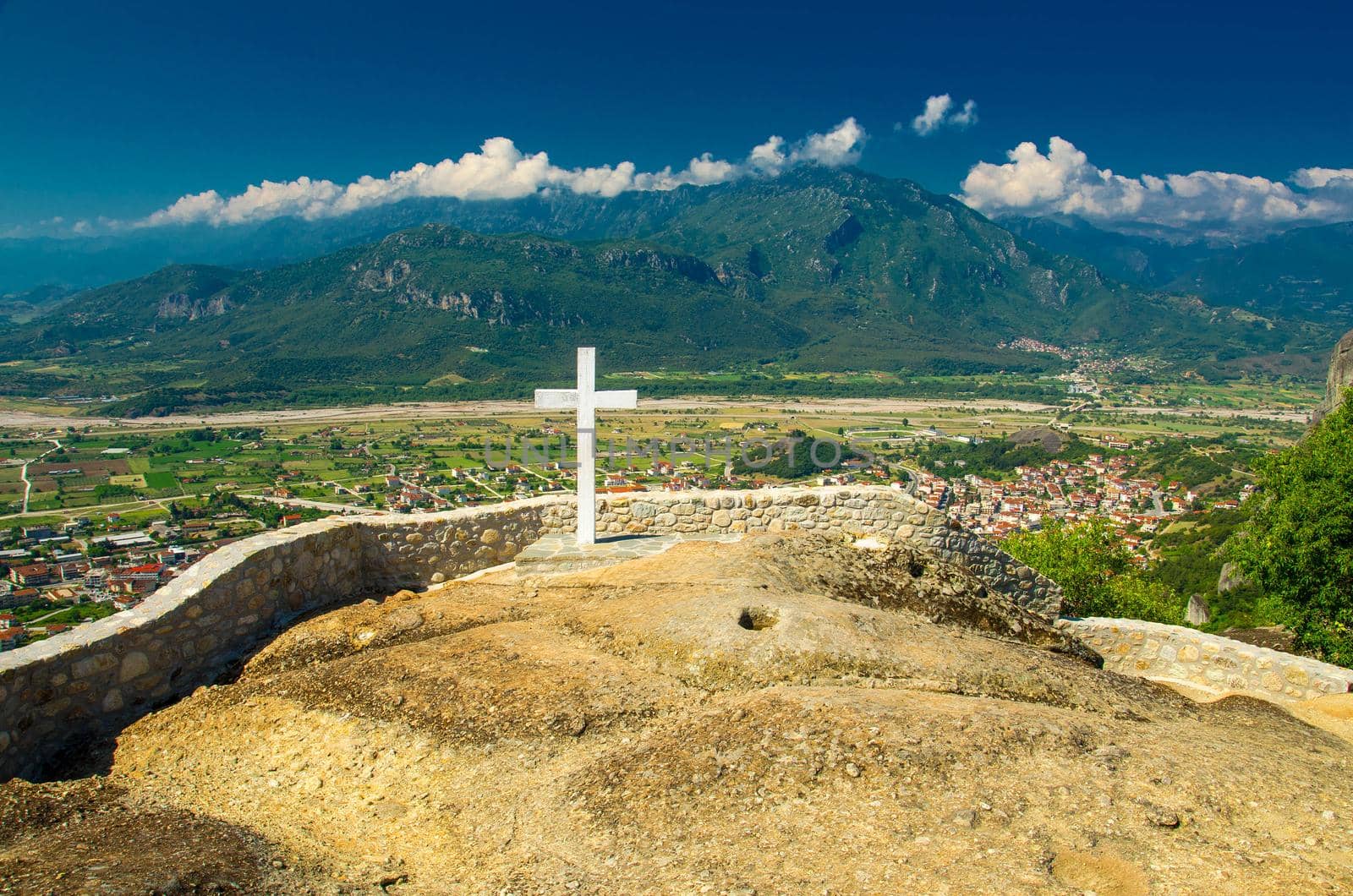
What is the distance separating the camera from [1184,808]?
197 inches

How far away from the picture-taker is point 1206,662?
1040cm

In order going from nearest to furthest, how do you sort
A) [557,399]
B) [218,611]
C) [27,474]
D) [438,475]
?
[218,611], [557,399], [438,475], [27,474]

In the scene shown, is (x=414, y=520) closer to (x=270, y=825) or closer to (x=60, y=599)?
(x=270, y=825)

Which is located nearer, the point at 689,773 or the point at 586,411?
the point at 689,773

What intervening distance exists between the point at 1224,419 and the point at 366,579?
129 m

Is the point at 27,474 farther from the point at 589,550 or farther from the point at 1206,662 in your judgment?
the point at 1206,662

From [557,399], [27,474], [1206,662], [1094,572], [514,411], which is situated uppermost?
[557,399]

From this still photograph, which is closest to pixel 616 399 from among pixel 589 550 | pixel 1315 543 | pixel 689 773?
pixel 589 550

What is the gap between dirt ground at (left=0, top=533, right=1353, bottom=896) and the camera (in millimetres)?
4422

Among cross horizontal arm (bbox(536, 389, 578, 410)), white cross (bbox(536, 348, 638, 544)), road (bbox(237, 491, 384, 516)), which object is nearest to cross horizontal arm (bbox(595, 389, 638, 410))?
white cross (bbox(536, 348, 638, 544))

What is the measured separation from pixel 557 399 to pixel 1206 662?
9443mm

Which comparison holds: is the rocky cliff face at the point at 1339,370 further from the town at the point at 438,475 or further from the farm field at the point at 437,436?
the farm field at the point at 437,436

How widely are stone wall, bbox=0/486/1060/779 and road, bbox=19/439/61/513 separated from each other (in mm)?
46789

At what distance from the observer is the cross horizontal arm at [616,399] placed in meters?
11.3
